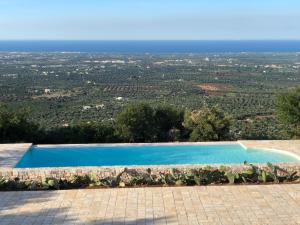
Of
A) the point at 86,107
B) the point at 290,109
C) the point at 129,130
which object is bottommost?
the point at 86,107

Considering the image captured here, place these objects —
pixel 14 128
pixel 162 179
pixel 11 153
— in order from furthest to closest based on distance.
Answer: pixel 14 128 < pixel 11 153 < pixel 162 179

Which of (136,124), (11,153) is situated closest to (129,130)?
(136,124)

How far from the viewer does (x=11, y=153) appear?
39.7 feet

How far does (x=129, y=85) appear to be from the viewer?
65.3 metres

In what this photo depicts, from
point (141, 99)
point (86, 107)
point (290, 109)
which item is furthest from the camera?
point (141, 99)

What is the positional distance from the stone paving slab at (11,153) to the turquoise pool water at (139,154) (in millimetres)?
292

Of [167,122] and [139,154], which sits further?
[167,122]

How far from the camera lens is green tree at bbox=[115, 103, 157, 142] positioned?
1473cm

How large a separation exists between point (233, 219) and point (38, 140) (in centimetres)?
858

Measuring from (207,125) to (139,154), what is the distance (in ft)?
8.97

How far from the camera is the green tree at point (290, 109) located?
1514cm

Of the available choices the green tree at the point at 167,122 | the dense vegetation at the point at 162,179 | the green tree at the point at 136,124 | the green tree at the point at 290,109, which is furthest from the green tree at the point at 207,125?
the dense vegetation at the point at 162,179

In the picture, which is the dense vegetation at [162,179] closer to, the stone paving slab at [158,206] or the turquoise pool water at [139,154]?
the stone paving slab at [158,206]

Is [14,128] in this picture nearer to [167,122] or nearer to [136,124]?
[136,124]
